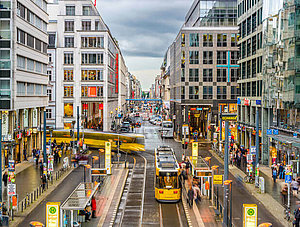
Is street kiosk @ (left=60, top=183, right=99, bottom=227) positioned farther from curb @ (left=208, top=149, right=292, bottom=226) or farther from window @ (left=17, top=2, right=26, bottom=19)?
window @ (left=17, top=2, right=26, bottom=19)

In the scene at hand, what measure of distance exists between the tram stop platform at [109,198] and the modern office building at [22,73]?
1300 centimetres

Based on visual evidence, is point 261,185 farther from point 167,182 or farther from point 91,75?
point 91,75

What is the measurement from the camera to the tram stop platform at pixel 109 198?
933 inches

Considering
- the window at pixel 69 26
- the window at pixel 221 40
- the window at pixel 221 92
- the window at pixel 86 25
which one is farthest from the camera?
the window at pixel 69 26

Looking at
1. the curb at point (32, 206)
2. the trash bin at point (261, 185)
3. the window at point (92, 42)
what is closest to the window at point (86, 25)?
the window at point (92, 42)

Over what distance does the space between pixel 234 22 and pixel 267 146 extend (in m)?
50.5

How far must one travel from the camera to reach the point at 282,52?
132 ft

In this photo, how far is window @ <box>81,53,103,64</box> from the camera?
80.3m

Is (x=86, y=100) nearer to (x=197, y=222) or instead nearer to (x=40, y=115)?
(x=40, y=115)

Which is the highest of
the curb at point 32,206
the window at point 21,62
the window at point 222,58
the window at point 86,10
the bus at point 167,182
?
the window at point 86,10

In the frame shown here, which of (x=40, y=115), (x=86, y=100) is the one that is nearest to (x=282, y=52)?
(x=40, y=115)

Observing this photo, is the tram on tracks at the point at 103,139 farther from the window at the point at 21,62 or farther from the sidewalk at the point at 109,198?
Result: the window at the point at 21,62

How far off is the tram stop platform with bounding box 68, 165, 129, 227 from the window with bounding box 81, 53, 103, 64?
41399 millimetres

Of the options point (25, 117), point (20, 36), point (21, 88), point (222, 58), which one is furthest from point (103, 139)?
point (222, 58)
